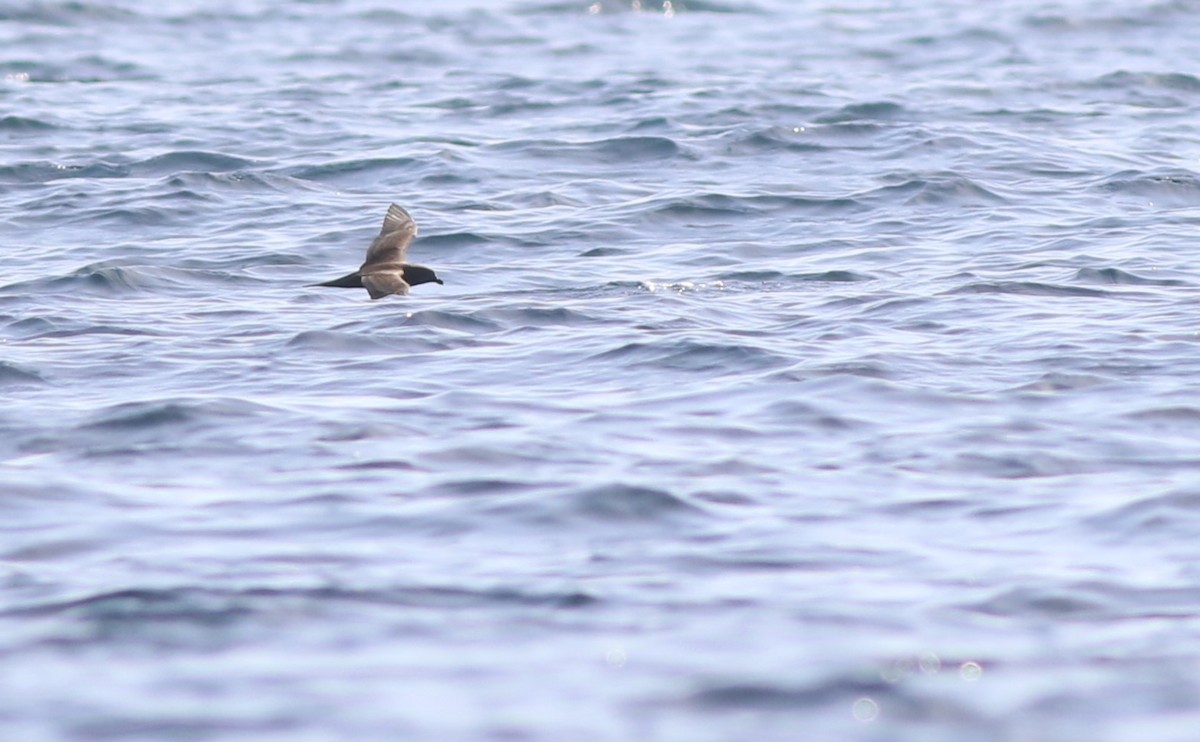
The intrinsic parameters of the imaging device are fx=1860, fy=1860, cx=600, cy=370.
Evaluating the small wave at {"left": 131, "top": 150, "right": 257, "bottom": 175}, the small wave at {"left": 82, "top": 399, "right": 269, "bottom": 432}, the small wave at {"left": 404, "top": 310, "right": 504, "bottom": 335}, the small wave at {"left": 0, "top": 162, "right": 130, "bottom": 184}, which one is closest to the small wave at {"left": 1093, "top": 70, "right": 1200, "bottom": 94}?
the small wave at {"left": 131, "top": 150, "right": 257, "bottom": 175}

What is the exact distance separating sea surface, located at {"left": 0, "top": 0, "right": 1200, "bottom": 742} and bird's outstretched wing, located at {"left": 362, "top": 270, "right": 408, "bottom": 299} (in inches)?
8.1

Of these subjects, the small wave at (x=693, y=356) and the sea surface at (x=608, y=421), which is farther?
the small wave at (x=693, y=356)

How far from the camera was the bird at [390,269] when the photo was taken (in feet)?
37.9

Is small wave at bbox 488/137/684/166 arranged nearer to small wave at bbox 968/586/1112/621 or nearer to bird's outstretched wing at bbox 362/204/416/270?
bird's outstretched wing at bbox 362/204/416/270

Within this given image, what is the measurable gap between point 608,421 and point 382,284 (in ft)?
9.48

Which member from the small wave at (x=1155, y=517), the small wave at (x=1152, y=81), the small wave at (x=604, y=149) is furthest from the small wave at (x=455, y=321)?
the small wave at (x=1152, y=81)

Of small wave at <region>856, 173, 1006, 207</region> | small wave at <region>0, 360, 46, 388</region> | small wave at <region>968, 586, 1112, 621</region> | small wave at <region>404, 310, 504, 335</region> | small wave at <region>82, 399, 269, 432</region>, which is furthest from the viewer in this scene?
small wave at <region>856, 173, 1006, 207</region>

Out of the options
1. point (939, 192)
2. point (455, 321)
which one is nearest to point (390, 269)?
point (455, 321)

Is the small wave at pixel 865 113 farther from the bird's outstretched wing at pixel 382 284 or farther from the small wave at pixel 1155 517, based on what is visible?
the small wave at pixel 1155 517

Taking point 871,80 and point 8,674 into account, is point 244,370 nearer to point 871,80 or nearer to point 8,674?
point 8,674

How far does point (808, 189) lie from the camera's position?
1582 centimetres

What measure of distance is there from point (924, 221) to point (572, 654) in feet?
29.5

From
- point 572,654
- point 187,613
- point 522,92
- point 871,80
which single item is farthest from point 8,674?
point 871,80

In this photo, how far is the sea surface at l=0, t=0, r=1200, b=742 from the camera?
607 cm
